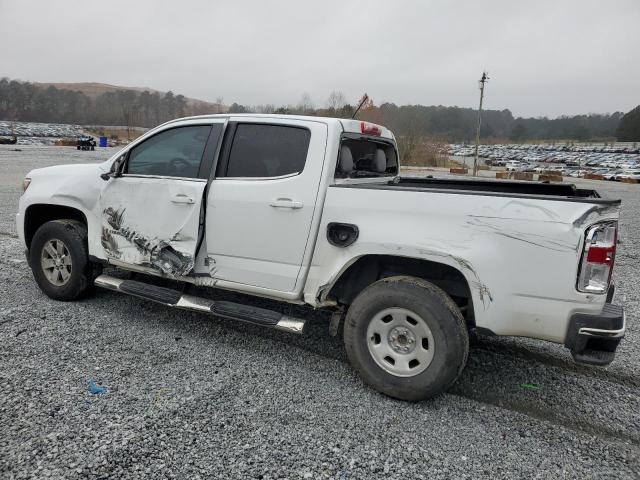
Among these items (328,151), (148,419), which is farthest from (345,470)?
(328,151)

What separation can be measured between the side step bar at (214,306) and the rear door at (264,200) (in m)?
0.21

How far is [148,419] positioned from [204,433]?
0.39 meters

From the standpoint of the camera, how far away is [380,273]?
3.53m

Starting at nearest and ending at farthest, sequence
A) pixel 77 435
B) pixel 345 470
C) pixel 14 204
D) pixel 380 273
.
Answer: pixel 345 470
pixel 77 435
pixel 380 273
pixel 14 204

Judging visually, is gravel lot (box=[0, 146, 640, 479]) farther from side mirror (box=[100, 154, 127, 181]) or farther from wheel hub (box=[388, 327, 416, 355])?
side mirror (box=[100, 154, 127, 181])

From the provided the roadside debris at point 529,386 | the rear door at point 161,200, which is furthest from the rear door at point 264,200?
the roadside debris at point 529,386

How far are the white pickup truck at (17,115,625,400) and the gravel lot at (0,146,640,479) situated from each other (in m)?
0.35

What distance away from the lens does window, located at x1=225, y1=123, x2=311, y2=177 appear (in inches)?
140

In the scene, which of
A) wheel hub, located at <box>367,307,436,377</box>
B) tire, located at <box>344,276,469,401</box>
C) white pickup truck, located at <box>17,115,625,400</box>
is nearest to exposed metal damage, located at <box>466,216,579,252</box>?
white pickup truck, located at <box>17,115,625,400</box>

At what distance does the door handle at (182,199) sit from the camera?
12.5 ft

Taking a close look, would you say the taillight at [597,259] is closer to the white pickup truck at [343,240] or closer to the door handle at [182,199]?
the white pickup truck at [343,240]

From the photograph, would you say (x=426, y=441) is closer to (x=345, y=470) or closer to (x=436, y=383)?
(x=436, y=383)

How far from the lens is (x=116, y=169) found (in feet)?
14.1

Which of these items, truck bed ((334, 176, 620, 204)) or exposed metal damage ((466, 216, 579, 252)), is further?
truck bed ((334, 176, 620, 204))
